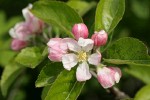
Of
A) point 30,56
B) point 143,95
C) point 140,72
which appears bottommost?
point 140,72

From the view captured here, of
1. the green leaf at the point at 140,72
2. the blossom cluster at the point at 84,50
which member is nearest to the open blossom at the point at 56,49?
the blossom cluster at the point at 84,50

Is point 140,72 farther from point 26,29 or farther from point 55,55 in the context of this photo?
point 55,55

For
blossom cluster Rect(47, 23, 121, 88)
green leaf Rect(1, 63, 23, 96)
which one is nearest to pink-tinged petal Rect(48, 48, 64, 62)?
blossom cluster Rect(47, 23, 121, 88)

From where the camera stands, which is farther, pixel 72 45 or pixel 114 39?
pixel 114 39

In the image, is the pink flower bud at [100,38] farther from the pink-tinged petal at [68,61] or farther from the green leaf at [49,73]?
the green leaf at [49,73]

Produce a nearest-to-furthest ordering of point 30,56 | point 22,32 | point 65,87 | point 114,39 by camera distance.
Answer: point 65,87, point 30,56, point 22,32, point 114,39

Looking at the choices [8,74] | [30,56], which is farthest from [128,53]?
[8,74]
